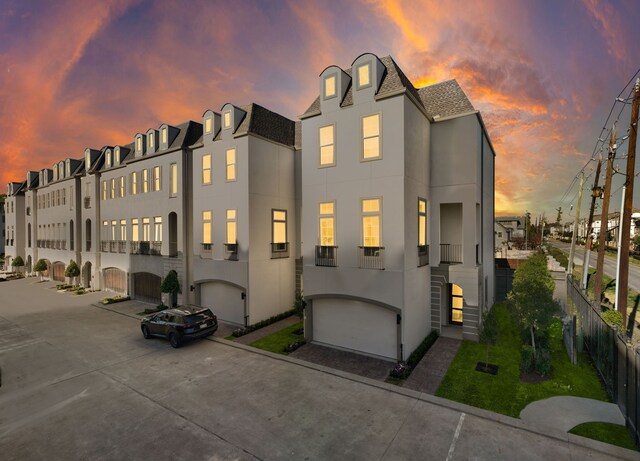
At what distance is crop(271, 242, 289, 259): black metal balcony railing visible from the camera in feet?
62.6

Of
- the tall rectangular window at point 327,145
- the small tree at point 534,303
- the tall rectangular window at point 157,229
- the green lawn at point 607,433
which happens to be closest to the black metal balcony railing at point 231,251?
the tall rectangular window at point 327,145

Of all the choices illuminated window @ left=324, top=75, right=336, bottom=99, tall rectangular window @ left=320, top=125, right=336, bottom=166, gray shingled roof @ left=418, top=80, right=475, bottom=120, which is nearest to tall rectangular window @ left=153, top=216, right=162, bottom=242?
tall rectangular window @ left=320, top=125, right=336, bottom=166

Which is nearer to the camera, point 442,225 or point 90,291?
point 442,225

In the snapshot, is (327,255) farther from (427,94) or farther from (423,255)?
(427,94)

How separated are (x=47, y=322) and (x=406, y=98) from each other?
79.3 ft

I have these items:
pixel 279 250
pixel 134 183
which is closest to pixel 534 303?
pixel 279 250

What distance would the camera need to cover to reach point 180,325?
1469 centimetres

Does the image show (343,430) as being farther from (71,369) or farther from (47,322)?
(47,322)

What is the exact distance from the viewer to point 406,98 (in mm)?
12938

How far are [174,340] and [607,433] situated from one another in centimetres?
1580

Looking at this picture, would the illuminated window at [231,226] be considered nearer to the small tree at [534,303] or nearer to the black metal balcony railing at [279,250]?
the black metal balcony railing at [279,250]

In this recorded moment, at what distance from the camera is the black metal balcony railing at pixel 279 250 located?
19.1 metres

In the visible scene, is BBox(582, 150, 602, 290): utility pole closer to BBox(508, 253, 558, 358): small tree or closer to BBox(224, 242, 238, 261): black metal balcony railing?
BBox(508, 253, 558, 358): small tree

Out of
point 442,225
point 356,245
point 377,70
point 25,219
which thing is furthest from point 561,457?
point 25,219
